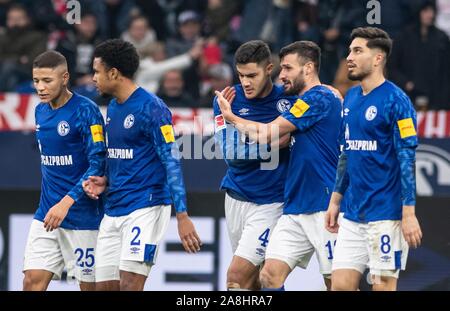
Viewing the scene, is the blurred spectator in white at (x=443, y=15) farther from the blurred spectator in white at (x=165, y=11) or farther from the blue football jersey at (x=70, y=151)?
the blue football jersey at (x=70, y=151)

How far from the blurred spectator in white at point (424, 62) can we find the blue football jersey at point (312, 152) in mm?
5432

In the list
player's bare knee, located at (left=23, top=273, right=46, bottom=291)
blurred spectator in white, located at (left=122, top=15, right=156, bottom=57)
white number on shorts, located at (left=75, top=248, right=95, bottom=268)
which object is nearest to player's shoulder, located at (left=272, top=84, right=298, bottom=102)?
Result: white number on shorts, located at (left=75, top=248, right=95, bottom=268)

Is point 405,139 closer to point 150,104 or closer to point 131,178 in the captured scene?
point 150,104

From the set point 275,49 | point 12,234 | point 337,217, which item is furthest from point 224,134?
point 275,49

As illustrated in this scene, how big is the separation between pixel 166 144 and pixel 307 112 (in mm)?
1144

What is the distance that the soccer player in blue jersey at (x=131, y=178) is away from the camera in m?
8.71

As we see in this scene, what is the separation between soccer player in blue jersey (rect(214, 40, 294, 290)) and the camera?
30.2ft

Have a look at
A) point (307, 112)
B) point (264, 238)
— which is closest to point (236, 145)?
point (307, 112)

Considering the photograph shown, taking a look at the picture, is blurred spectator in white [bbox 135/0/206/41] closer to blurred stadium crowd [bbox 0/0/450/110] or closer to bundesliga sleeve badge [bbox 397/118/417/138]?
blurred stadium crowd [bbox 0/0/450/110]

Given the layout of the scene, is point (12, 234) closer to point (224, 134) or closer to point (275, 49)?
point (224, 134)

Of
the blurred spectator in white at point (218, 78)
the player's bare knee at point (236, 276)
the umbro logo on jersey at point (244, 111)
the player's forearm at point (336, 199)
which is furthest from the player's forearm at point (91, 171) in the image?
the blurred spectator in white at point (218, 78)
